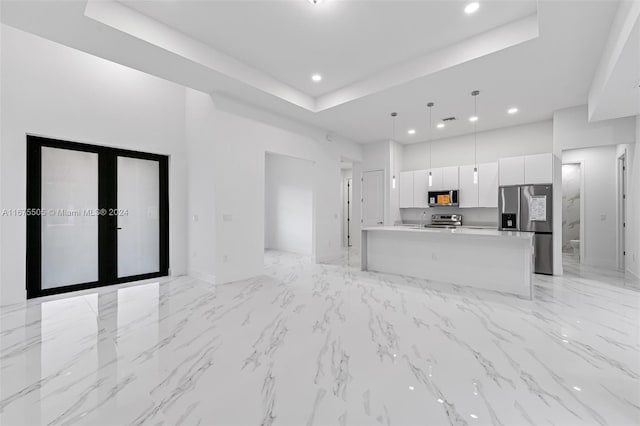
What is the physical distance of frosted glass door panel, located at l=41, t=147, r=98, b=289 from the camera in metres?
3.98

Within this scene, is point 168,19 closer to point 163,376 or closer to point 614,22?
point 163,376

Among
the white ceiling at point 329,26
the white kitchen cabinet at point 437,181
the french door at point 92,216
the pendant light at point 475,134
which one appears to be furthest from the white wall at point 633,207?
the french door at point 92,216

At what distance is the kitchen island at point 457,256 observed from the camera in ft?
12.8

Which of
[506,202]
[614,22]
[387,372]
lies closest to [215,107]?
[387,372]

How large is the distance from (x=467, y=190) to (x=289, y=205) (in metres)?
4.68

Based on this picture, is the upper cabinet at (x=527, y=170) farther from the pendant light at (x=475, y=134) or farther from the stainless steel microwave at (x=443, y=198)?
the stainless steel microwave at (x=443, y=198)

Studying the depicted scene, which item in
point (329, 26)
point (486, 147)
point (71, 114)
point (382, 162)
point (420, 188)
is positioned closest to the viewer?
point (329, 26)

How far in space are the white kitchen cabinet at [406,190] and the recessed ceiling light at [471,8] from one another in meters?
4.49

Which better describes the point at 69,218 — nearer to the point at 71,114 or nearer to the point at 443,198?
the point at 71,114

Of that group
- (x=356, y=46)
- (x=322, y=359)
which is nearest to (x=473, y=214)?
(x=356, y=46)

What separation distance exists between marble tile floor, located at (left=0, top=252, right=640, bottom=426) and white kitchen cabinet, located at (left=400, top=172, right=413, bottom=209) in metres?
3.68

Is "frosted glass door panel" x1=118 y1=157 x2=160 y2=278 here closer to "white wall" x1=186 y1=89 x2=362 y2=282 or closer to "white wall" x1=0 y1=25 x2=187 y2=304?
"white wall" x1=0 y1=25 x2=187 y2=304

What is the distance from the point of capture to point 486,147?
21.4 feet

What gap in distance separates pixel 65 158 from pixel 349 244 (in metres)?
7.26
